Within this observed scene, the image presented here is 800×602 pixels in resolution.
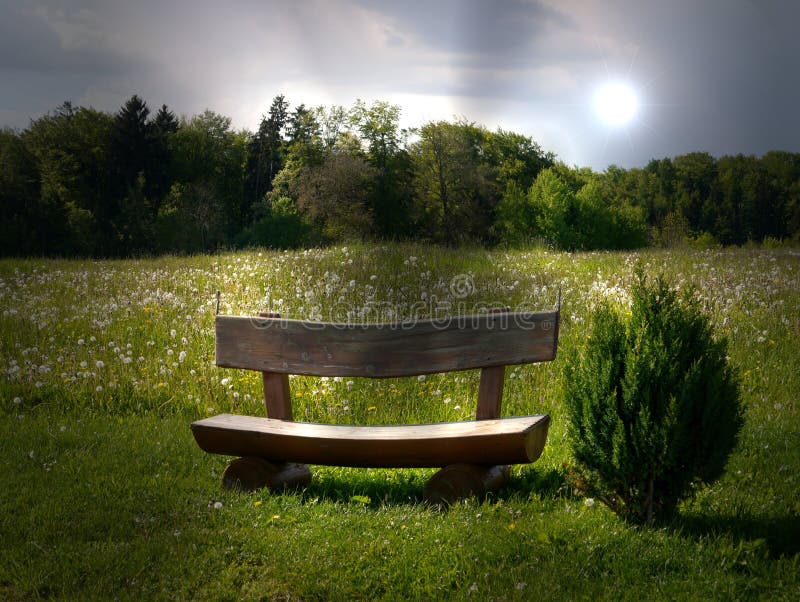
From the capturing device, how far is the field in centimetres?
354

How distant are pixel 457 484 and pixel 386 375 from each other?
3.08ft

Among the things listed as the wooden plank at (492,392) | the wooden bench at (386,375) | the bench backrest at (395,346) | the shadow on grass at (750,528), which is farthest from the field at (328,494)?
the bench backrest at (395,346)

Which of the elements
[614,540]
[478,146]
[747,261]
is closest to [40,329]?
[614,540]

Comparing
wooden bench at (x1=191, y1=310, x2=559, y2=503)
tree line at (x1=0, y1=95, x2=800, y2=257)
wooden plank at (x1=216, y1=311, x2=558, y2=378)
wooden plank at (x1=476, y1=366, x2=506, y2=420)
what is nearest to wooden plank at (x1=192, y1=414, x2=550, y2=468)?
wooden bench at (x1=191, y1=310, x2=559, y2=503)

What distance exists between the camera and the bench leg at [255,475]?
4773 millimetres

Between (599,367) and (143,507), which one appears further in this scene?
(143,507)

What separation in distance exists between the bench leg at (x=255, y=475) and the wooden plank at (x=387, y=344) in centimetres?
71

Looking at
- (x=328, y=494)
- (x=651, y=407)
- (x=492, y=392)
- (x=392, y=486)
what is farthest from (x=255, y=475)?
(x=651, y=407)

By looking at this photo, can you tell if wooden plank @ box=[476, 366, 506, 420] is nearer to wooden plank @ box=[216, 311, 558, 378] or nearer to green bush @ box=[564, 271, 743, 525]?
wooden plank @ box=[216, 311, 558, 378]

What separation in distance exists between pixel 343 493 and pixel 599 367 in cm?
221

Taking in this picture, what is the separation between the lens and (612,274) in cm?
1178

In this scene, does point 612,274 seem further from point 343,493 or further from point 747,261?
point 343,493

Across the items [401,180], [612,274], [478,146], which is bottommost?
[612,274]

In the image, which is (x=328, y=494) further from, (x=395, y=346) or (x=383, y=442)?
(x=395, y=346)
